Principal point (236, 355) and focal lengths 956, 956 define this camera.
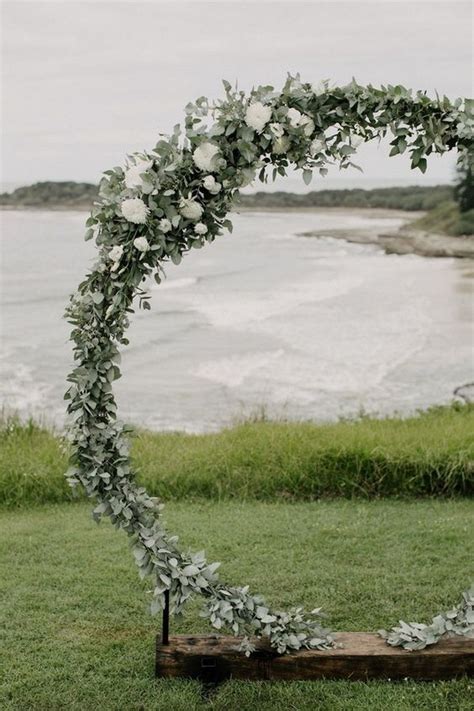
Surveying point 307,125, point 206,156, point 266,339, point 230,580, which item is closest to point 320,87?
point 307,125

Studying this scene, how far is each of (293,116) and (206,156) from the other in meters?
0.40

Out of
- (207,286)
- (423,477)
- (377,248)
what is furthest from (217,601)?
(377,248)

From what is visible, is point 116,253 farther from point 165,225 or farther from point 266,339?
point 266,339

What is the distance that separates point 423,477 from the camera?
287 inches

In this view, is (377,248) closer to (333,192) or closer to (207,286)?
(207,286)

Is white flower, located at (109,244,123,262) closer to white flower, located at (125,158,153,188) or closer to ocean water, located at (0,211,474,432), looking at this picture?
white flower, located at (125,158,153,188)

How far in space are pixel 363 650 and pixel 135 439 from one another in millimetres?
4564

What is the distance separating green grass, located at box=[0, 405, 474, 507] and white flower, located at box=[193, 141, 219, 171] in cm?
376

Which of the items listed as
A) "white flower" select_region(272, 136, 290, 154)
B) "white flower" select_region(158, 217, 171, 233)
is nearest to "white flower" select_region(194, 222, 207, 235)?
"white flower" select_region(158, 217, 171, 233)

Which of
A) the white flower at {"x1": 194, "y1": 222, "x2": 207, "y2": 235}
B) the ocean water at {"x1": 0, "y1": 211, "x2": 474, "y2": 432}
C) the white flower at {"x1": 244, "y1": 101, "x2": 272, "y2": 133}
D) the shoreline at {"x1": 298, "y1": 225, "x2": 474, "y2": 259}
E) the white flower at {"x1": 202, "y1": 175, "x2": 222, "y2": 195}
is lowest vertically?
the ocean water at {"x1": 0, "y1": 211, "x2": 474, "y2": 432}

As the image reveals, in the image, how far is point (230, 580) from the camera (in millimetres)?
5598

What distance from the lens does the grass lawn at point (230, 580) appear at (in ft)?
14.1

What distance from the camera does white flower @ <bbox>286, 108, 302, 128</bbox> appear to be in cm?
400

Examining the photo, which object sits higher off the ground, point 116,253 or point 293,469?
point 116,253
